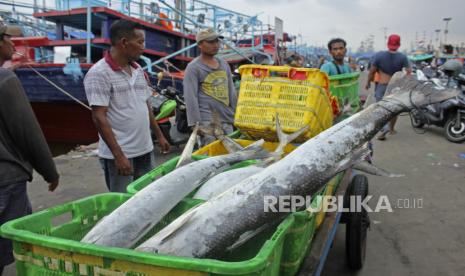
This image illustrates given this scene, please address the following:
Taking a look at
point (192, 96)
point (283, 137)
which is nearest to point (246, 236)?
point (283, 137)

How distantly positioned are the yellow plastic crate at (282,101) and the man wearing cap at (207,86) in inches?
29.0

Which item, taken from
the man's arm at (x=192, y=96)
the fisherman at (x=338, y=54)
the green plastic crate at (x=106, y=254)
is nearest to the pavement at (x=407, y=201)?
the fisherman at (x=338, y=54)

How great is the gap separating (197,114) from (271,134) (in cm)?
110

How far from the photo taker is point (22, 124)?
2.18m

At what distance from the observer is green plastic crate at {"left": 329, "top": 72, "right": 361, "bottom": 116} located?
12.8 ft

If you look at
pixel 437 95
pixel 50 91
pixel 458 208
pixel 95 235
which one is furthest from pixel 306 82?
pixel 50 91

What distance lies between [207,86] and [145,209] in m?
2.51

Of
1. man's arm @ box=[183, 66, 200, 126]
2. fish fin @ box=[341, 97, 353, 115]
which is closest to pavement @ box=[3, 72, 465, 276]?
fish fin @ box=[341, 97, 353, 115]

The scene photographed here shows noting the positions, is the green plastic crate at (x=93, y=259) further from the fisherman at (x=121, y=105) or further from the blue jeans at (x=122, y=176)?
the blue jeans at (x=122, y=176)

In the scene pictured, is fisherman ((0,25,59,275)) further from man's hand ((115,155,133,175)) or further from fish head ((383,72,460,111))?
fish head ((383,72,460,111))

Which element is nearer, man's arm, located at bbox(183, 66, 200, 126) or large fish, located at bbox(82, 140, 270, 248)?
large fish, located at bbox(82, 140, 270, 248)

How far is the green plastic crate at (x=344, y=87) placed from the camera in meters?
3.89

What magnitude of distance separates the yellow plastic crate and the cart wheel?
1.82ft

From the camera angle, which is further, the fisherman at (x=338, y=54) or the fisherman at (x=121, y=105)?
the fisherman at (x=338, y=54)
